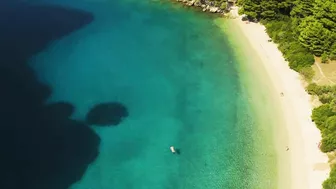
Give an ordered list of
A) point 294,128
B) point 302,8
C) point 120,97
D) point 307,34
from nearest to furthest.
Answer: point 294,128 < point 120,97 < point 307,34 < point 302,8

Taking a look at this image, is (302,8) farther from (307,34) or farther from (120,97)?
(120,97)

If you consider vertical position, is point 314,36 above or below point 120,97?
above

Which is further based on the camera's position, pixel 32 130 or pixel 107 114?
pixel 107 114

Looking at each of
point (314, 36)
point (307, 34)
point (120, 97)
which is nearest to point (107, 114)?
point (120, 97)

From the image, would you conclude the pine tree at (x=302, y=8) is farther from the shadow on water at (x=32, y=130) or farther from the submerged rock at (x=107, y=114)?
the shadow on water at (x=32, y=130)

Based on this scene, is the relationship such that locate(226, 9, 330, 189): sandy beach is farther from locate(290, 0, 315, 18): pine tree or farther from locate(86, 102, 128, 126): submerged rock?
locate(86, 102, 128, 126): submerged rock

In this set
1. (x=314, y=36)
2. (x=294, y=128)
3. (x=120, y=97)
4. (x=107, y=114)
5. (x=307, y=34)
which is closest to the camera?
(x=294, y=128)
